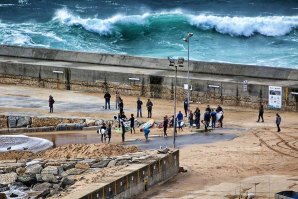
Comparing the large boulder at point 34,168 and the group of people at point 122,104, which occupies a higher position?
the group of people at point 122,104

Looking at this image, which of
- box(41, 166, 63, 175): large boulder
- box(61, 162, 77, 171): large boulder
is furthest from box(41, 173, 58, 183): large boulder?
box(61, 162, 77, 171): large boulder

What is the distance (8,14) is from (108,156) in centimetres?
5443

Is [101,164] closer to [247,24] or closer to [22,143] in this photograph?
[22,143]

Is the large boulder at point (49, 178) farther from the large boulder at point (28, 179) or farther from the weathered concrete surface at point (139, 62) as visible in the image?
the weathered concrete surface at point (139, 62)

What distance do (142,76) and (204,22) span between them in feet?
87.9

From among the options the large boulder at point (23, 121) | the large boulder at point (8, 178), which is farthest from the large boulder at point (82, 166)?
the large boulder at point (23, 121)

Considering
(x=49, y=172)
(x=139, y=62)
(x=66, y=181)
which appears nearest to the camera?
(x=66, y=181)

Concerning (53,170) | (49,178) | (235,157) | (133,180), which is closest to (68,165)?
(53,170)

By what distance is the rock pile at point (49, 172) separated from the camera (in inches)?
1502

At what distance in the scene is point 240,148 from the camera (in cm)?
4441

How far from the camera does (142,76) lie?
189 ft

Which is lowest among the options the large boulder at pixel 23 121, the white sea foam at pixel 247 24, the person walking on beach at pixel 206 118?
the large boulder at pixel 23 121

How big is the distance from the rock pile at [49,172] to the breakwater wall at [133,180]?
0.49 meters

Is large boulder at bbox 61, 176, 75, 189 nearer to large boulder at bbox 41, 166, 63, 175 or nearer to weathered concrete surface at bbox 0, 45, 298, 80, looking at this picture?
large boulder at bbox 41, 166, 63, 175
